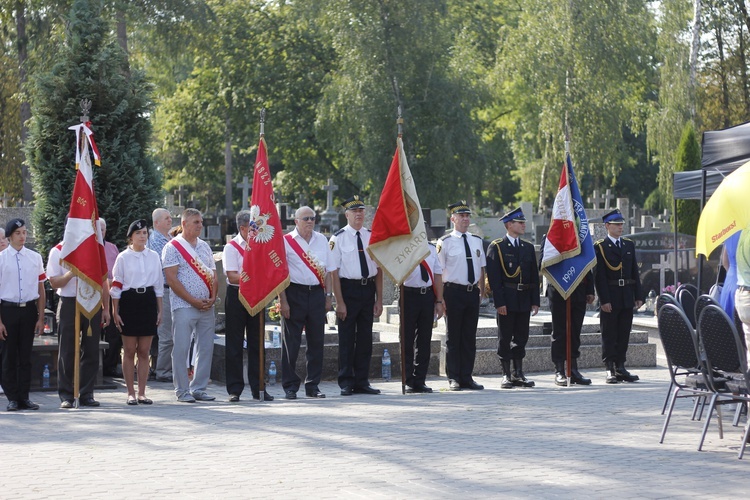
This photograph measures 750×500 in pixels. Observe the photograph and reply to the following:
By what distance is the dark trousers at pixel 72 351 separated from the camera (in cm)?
1164

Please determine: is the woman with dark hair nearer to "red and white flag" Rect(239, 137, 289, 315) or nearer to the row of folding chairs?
"red and white flag" Rect(239, 137, 289, 315)

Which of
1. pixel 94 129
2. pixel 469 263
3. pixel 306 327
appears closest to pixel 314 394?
pixel 306 327

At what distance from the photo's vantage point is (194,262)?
11.9 meters

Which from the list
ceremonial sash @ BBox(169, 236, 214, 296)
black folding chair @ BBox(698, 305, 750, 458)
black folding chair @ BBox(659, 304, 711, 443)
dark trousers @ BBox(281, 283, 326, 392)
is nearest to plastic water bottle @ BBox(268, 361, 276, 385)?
dark trousers @ BBox(281, 283, 326, 392)

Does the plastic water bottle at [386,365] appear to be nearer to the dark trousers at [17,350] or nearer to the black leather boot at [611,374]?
the black leather boot at [611,374]

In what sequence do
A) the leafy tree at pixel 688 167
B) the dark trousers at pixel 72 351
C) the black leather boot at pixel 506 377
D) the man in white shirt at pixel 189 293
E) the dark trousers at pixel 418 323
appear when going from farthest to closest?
the leafy tree at pixel 688 167 → the black leather boot at pixel 506 377 → the dark trousers at pixel 418 323 → the man in white shirt at pixel 189 293 → the dark trousers at pixel 72 351

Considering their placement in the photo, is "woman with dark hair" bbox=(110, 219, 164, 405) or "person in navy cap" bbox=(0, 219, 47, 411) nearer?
"person in navy cap" bbox=(0, 219, 47, 411)

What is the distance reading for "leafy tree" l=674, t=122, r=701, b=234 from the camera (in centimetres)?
3284

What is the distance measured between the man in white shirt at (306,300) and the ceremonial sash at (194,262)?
777 mm

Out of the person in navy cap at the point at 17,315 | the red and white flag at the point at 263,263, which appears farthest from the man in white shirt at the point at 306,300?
the person in navy cap at the point at 17,315

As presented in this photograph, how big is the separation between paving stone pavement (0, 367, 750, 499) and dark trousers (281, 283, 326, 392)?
322 millimetres

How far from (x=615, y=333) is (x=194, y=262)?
5066 millimetres

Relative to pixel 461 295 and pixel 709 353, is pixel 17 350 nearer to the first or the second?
pixel 461 295

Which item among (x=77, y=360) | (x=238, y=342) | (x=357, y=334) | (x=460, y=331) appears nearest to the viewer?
(x=77, y=360)
